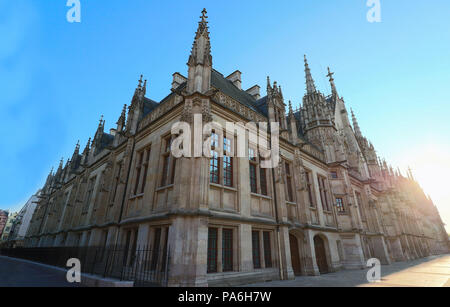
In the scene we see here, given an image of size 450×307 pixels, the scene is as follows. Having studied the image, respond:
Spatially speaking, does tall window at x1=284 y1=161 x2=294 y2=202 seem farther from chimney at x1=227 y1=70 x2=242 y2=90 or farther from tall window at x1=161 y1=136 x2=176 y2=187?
chimney at x1=227 y1=70 x2=242 y2=90

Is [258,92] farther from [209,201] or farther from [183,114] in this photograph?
[209,201]

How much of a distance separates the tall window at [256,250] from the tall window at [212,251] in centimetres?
257

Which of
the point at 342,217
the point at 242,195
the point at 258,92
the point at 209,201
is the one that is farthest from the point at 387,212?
the point at 209,201

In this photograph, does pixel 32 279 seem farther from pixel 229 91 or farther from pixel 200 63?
pixel 229 91

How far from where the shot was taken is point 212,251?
29.2 feet

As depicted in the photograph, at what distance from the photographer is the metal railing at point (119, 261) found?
8.14 meters

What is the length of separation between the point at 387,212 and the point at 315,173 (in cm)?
1935

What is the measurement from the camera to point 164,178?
10.8m

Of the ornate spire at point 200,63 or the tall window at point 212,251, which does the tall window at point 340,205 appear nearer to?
the tall window at point 212,251

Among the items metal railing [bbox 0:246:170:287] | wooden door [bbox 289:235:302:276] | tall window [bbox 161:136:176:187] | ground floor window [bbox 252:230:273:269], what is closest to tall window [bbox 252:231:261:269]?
ground floor window [bbox 252:230:273:269]

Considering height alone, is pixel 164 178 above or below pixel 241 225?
above

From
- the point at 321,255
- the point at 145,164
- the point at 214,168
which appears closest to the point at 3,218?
the point at 145,164

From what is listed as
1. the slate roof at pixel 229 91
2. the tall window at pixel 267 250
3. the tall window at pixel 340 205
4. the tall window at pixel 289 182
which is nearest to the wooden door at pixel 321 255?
the tall window at pixel 289 182

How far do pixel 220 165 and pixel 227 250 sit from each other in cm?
397
